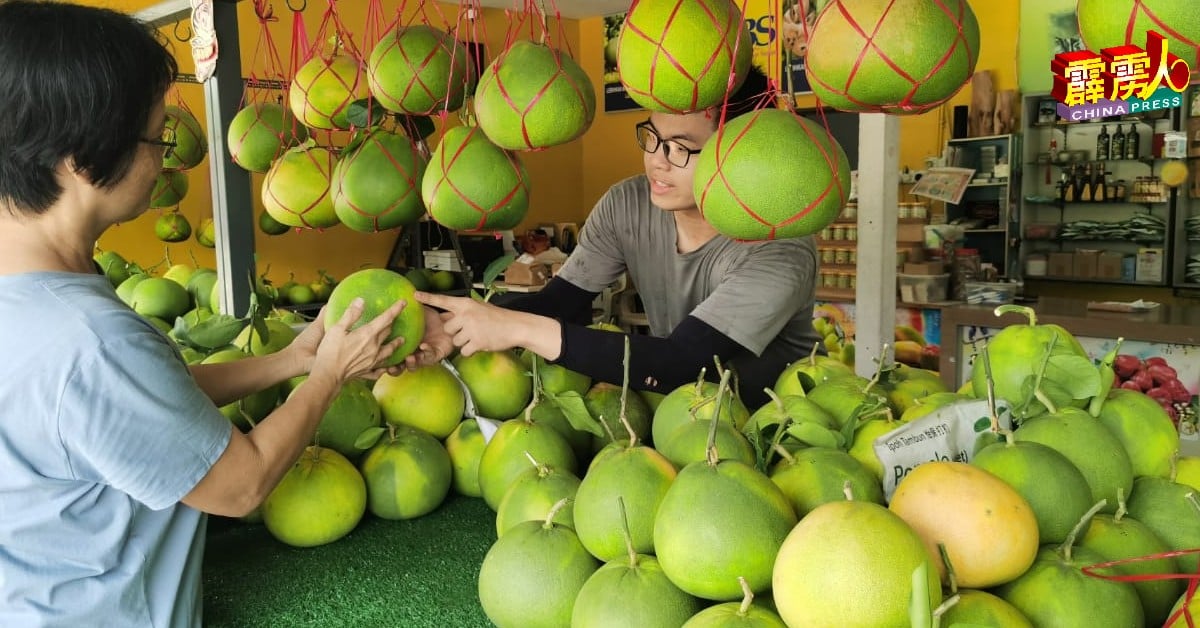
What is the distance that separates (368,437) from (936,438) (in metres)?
0.86

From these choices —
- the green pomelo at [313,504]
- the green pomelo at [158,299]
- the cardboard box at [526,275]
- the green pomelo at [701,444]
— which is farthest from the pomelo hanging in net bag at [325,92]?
the cardboard box at [526,275]

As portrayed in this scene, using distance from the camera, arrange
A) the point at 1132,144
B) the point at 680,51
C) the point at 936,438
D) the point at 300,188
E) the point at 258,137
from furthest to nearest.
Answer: the point at 1132,144, the point at 258,137, the point at 300,188, the point at 680,51, the point at 936,438

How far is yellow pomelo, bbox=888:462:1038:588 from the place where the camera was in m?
0.82

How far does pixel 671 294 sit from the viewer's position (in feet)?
7.43

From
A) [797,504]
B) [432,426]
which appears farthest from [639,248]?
[797,504]

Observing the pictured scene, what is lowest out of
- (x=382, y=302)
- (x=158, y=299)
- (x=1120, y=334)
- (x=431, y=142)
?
(x=1120, y=334)

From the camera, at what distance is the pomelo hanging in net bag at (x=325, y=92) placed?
70.6 inches

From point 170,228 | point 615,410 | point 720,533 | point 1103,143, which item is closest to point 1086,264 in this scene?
point 1103,143

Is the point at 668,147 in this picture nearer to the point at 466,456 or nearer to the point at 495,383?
the point at 495,383

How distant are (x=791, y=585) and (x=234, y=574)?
0.87 metres

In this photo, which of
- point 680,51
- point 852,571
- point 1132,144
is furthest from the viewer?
point 1132,144

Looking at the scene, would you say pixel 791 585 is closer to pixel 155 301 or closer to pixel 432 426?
pixel 432 426

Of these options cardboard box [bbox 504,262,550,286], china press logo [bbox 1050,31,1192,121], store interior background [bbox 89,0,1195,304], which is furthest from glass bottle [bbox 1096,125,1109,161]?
cardboard box [bbox 504,262,550,286]

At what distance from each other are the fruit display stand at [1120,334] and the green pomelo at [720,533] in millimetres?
2943
